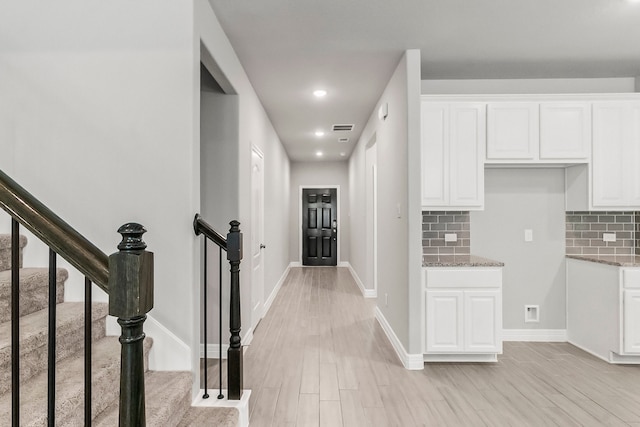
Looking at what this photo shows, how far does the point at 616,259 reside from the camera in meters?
3.61

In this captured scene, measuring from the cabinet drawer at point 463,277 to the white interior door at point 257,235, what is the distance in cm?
183

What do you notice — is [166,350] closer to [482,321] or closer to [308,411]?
[308,411]

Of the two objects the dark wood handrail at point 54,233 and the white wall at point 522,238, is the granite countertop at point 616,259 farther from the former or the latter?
the dark wood handrail at point 54,233

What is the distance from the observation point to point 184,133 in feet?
7.41

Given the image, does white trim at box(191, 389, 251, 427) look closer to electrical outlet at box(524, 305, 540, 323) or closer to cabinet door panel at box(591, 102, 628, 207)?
electrical outlet at box(524, 305, 540, 323)

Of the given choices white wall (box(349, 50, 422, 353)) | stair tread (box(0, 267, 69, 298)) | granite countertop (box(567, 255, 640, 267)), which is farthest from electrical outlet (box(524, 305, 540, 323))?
stair tread (box(0, 267, 69, 298))

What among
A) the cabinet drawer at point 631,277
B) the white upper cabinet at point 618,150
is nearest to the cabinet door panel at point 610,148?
the white upper cabinet at point 618,150

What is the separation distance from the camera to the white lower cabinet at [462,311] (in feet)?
10.7

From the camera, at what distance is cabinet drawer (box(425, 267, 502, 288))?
3285mm

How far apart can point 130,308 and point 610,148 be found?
4.15 metres

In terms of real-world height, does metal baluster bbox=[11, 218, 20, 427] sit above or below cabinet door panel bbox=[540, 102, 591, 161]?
below

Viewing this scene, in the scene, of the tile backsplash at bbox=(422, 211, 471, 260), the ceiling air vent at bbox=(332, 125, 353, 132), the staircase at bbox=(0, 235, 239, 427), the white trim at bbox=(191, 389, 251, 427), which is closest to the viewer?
the staircase at bbox=(0, 235, 239, 427)

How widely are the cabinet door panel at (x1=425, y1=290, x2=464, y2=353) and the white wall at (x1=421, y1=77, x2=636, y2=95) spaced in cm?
209

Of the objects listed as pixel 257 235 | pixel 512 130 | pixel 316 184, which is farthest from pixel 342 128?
pixel 316 184
